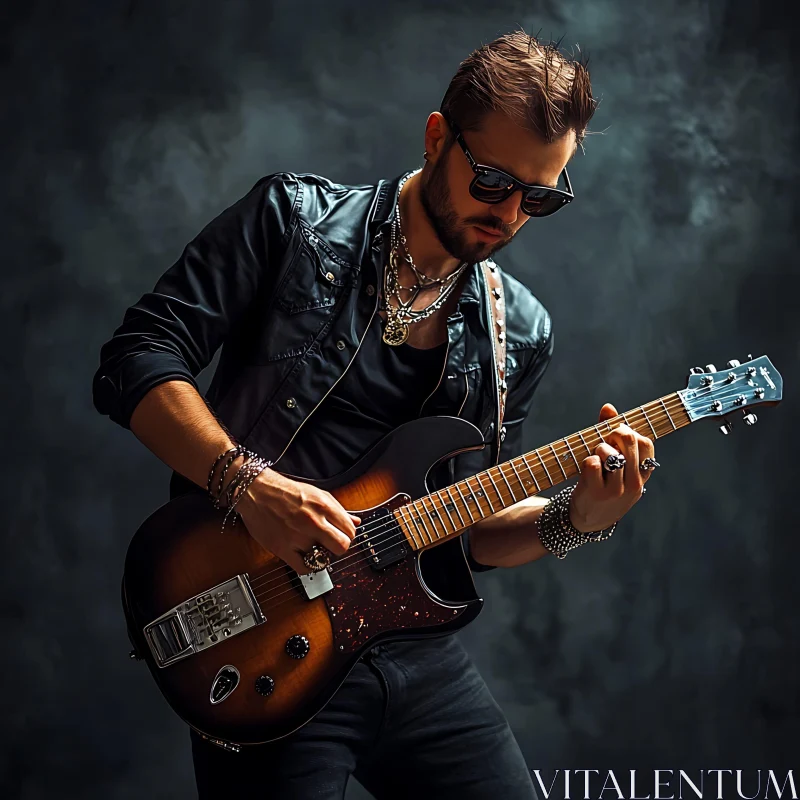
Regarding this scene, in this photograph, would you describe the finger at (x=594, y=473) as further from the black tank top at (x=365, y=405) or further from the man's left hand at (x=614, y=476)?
the black tank top at (x=365, y=405)

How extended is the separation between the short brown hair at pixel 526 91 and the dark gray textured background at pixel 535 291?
1064 millimetres

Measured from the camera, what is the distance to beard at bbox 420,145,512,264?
1.94 metres

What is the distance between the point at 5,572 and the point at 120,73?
1.52 m

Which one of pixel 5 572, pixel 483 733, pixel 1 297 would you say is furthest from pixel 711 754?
pixel 1 297

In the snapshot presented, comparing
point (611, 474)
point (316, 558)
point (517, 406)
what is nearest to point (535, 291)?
point (517, 406)

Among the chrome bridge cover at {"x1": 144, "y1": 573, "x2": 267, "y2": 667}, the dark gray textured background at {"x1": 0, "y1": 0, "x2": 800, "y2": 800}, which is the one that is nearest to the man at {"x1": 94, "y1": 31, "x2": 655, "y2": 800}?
the chrome bridge cover at {"x1": 144, "y1": 573, "x2": 267, "y2": 667}

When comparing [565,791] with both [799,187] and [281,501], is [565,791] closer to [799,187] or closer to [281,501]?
[281,501]

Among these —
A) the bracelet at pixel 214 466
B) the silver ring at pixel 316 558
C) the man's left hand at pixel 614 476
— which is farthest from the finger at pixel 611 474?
the bracelet at pixel 214 466

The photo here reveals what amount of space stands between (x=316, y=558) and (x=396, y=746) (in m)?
0.46

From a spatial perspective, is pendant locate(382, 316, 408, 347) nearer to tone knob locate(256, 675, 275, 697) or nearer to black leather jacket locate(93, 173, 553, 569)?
black leather jacket locate(93, 173, 553, 569)

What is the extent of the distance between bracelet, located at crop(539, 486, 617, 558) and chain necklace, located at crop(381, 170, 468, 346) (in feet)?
1.55

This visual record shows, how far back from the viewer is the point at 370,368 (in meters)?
1.99

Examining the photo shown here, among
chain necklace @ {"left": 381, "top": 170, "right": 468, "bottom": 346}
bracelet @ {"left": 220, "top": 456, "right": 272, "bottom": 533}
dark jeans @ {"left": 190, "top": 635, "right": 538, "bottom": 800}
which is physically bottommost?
dark jeans @ {"left": 190, "top": 635, "right": 538, "bottom": 800}

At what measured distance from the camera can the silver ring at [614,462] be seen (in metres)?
1.84
